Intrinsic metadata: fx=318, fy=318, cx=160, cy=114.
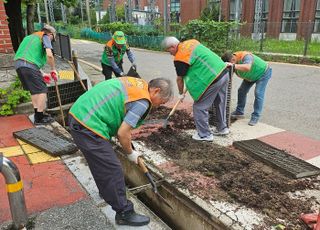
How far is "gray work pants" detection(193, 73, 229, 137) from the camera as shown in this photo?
455 cm

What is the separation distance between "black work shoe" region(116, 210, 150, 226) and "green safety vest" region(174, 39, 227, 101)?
2262mm

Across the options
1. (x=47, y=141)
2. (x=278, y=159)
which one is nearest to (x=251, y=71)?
(x=278, y=159)

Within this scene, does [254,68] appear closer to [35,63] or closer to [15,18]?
[35,63]

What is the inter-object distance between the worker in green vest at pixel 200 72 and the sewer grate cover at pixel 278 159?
23.3 inches

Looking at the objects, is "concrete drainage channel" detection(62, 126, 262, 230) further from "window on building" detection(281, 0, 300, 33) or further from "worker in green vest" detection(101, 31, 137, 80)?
"window on building" detection(281, 0, 300, 33)

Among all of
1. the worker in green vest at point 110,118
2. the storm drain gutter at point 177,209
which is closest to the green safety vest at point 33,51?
the storm drain gutter at point 177,209

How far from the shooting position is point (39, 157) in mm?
4027

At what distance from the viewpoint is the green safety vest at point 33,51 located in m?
5.00

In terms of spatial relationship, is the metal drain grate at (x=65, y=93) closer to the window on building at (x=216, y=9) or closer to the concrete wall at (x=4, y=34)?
the concrete wall at (x=4, y=34)

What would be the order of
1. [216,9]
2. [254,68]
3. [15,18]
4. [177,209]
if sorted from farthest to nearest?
[216,9] < [15,18] < [254,68] < [177,209]

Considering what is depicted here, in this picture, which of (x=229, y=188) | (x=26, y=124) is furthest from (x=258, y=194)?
(x=26, y=124)

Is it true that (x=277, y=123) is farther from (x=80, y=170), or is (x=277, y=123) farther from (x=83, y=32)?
(x=83, y=32)

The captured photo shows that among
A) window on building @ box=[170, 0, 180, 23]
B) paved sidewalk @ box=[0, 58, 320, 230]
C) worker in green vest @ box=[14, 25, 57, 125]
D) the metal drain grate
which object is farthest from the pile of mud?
window on building @ box=[170, 0, 180, 23]

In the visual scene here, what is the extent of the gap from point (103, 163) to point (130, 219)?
546 mm
